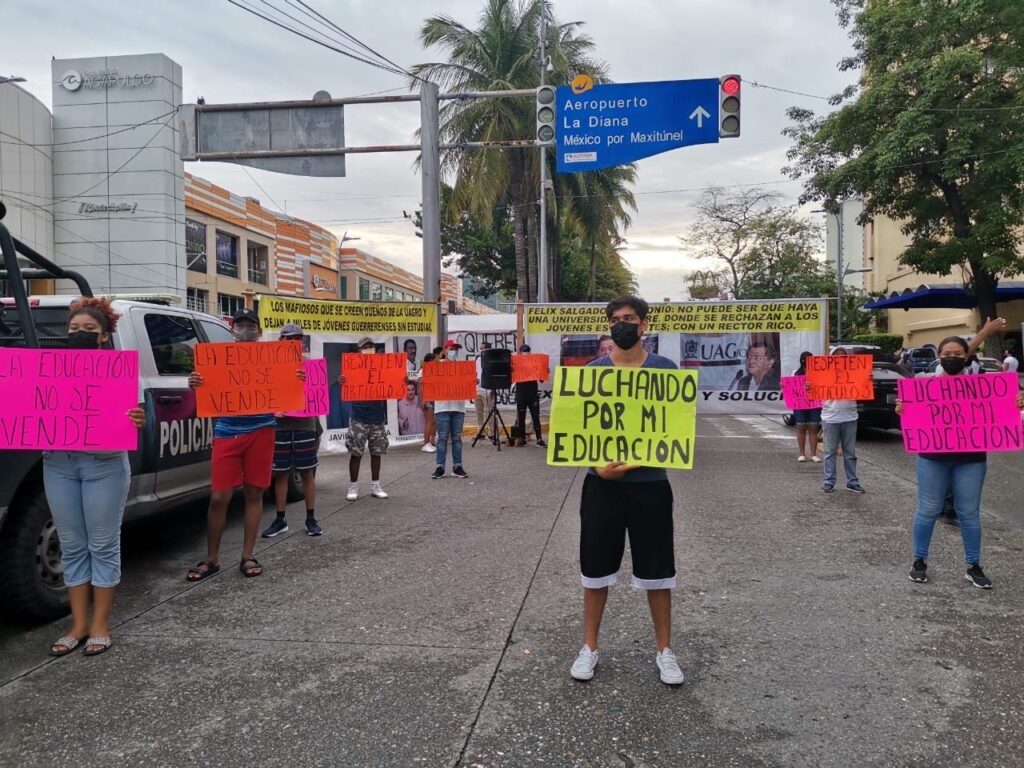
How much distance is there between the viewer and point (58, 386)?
3982 millimetres

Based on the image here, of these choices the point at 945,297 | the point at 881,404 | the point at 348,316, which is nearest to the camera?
the point at 348,316

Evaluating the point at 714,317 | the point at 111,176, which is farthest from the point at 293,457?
the point at 111,176

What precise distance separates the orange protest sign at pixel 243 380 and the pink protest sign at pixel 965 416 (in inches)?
171

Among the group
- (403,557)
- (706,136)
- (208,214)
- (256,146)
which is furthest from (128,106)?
(403,557)

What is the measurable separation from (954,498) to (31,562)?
5.71 m

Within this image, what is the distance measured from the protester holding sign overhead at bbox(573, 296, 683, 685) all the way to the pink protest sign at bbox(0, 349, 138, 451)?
2.44m

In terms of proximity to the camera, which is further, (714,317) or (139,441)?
(714,317)

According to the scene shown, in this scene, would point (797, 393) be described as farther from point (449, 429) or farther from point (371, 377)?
point (371, 377)

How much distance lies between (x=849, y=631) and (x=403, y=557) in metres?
3.15

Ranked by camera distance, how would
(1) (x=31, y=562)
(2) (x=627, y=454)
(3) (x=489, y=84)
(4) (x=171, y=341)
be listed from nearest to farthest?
1. (2) (x=627, y=454)
2. (1) (x=31, y=562)
3. (4) (x=171, y=341)
4. (3) (x=489, y=84)

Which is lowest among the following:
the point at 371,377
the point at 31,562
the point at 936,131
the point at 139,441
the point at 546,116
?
the point at 31,562

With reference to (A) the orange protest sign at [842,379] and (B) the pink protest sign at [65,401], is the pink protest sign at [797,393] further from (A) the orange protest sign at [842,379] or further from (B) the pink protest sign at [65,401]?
(B) the pink protest sign at [65,401]

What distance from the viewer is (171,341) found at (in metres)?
6.01

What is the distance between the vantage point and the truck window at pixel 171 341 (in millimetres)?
5777
